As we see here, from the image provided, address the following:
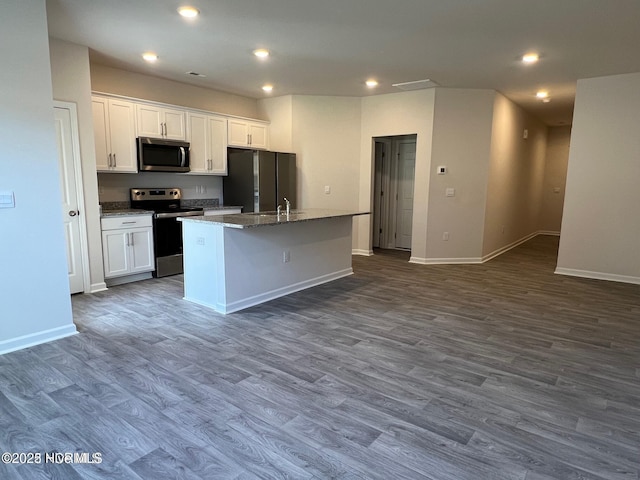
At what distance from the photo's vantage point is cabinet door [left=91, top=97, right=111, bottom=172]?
4.59 meters

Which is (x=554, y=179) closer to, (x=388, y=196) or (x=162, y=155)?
(x=388, y=196)

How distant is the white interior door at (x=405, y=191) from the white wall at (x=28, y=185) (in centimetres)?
578

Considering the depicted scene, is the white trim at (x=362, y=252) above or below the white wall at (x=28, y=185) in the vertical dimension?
below

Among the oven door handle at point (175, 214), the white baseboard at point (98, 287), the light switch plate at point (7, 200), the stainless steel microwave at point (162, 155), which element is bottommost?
the white baseboard at point (98, 287)

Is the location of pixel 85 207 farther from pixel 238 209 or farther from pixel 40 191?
pixel 238 209

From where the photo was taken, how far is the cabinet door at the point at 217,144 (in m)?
5.87

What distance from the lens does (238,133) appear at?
630cm

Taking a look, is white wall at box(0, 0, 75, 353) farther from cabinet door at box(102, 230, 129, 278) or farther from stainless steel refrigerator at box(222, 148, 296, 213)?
stainless steel refrigerator at box(222, 148, 296, 213)

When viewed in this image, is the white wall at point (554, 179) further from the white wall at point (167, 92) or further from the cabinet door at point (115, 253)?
the cabinet door at point (115, 253)

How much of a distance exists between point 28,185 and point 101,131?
199 centimetres

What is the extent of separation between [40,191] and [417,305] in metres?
3.60

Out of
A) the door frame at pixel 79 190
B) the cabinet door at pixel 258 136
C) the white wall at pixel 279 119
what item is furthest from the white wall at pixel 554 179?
the door frame at pixel 79 190

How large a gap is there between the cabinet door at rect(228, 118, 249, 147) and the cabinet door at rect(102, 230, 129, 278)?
232cm

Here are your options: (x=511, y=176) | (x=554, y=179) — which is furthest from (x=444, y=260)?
(x=554, y=179)
